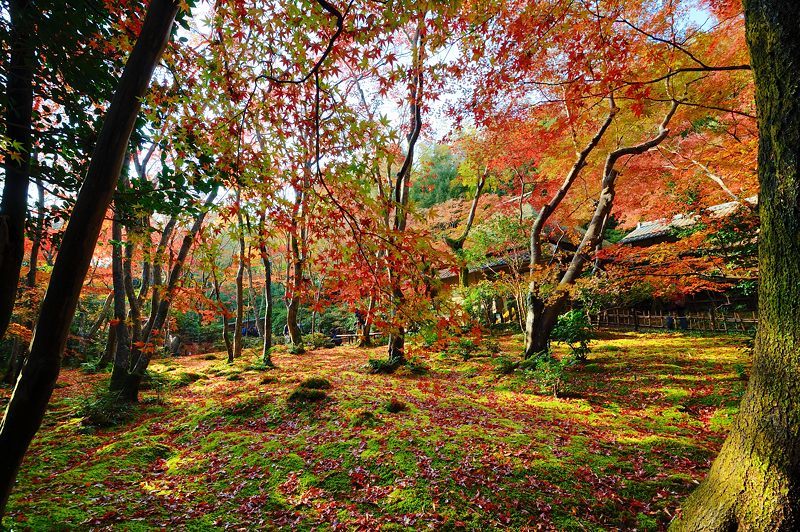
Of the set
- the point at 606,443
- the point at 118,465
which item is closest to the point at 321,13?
the point at 118,465

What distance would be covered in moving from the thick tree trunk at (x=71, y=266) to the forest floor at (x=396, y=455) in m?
1.87

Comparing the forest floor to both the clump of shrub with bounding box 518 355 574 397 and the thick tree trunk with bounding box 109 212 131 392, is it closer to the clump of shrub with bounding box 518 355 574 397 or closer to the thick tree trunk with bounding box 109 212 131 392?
the clump of shrub with bounding box 518 355 574 397

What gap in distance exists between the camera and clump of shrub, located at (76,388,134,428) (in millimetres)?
6672

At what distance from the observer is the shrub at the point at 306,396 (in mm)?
7178

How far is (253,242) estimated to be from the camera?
3.67 metres

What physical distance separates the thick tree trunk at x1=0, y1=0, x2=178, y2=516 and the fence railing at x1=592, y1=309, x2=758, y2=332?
16.1 meters

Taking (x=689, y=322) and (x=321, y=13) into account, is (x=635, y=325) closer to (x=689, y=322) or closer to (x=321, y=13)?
(x=689, y=322)

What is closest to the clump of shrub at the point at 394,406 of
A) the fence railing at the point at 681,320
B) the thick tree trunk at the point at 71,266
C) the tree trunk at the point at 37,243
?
the thick tree trunk at the point at 71,266

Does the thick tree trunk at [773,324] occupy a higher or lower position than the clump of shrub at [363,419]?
higher

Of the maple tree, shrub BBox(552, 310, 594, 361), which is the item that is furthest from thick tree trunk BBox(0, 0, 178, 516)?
shrub BBox(552, 310, 594, 361)

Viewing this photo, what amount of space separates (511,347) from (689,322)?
8.18 meters

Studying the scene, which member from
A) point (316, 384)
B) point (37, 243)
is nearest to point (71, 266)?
point (37, 243)

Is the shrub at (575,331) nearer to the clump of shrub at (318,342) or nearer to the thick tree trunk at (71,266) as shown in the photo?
the thick tree trunk at (71,266)

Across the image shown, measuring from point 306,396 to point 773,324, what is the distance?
281 inches
